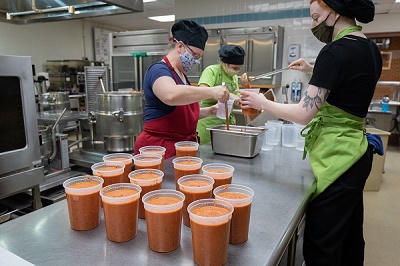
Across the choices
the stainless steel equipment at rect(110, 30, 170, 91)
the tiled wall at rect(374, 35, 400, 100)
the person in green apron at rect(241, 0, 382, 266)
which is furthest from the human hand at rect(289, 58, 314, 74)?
the tiled wall at rect(374, 35, 400, 100)

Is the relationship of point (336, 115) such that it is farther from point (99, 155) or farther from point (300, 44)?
point (300, 44)

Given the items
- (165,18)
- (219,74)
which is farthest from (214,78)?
(165,18)

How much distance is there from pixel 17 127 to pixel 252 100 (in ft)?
4.42

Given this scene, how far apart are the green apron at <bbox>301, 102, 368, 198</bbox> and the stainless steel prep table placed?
0.43 feet

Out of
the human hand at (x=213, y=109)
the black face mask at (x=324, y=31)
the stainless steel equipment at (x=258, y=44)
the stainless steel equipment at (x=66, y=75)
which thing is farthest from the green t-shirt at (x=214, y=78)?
the stainless steel equipment at (x=66, y=75)

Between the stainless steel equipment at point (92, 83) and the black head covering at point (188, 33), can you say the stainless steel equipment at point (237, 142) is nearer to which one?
the black head covering at point (188, 33)

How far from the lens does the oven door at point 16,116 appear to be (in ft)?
5.14

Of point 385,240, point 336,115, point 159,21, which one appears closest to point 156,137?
point 336,115

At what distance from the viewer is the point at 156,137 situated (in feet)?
6.19

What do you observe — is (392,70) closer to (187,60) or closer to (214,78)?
(214,78)

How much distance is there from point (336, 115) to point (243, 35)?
3915 millimetres

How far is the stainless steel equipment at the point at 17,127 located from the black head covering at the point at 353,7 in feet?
5.43

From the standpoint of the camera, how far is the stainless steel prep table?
0.83 metres

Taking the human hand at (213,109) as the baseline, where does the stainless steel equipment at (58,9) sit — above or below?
above
